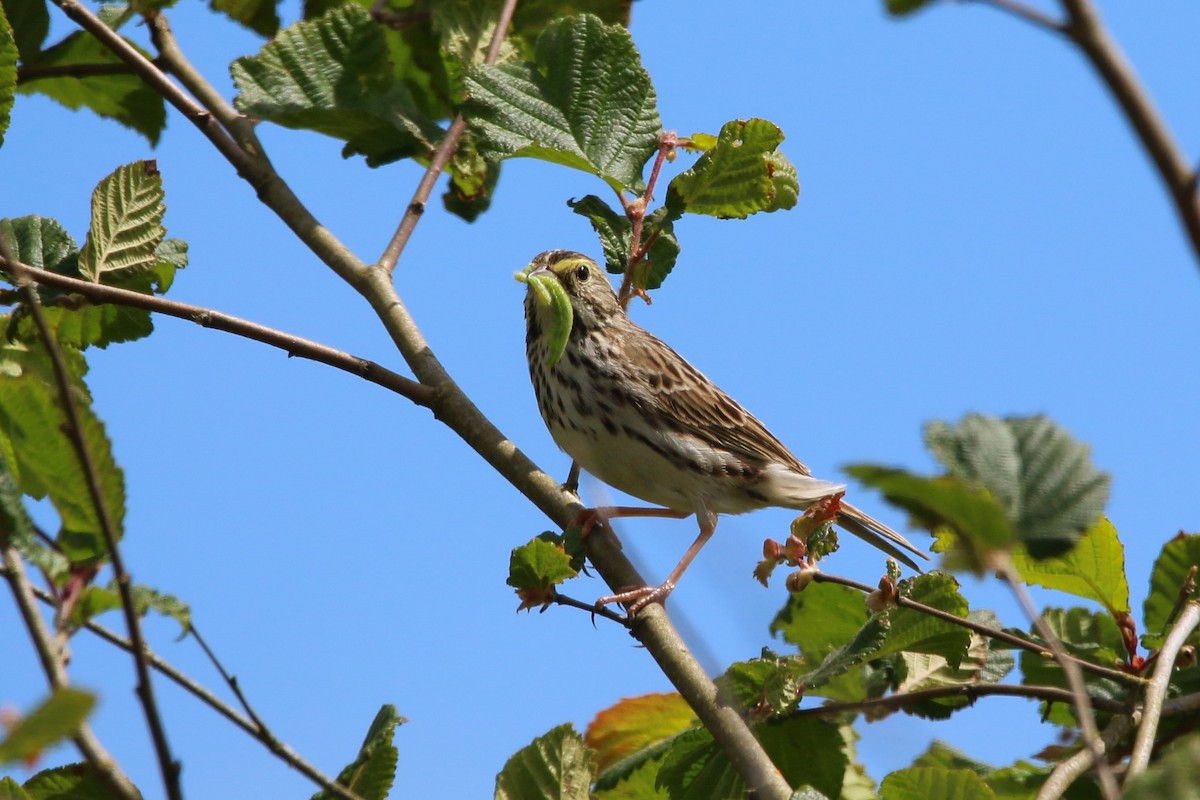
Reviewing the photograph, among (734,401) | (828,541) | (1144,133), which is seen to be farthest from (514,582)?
(734,401)

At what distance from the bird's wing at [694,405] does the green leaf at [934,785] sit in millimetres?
2985

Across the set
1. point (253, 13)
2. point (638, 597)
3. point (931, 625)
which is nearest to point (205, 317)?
point (638, 597)

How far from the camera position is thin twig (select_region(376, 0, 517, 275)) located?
3994mm

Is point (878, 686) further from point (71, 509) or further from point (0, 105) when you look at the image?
point (0, 105)

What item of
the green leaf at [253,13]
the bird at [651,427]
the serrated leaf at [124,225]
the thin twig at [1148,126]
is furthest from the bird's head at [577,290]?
the thin twig at [1148,126]

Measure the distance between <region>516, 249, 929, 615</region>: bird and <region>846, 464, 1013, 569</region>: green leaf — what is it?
151 inches

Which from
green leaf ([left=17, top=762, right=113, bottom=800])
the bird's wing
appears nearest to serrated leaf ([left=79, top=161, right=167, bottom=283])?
green leaf ([left=17, top=762, right=113, bottom=800])

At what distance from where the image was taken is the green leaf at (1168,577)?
3.52 meters

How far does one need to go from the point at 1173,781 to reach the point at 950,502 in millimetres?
331

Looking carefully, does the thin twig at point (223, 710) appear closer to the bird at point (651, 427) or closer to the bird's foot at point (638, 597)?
the bird's foot at point (638, 597)

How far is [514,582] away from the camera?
307cm

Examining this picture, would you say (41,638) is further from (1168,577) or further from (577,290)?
(577,290)

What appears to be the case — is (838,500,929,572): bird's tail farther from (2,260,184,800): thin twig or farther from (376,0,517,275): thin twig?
(2,260,184,800): thin twig

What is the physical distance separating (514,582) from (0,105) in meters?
1.79
